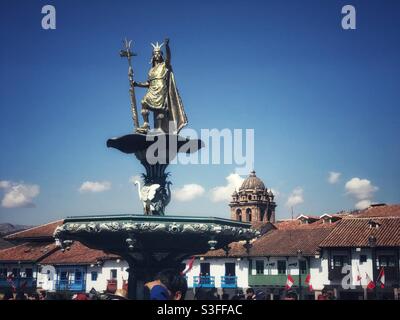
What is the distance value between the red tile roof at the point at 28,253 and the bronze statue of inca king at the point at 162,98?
40.2 meters

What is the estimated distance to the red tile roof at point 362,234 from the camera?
43.4m

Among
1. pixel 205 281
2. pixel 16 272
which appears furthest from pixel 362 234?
pixel 16 272

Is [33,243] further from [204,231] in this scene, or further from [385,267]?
[204,231]

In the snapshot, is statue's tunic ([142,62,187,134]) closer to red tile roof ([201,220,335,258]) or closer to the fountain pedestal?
the fountain pedestal

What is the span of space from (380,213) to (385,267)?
1712 cm

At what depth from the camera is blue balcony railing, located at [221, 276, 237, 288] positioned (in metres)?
50.1

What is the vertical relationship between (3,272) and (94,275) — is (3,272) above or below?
above

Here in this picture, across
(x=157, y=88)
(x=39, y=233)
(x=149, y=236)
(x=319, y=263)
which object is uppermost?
(x=157, y=88)

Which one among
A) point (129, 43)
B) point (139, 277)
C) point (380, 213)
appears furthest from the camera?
point (380, 213)

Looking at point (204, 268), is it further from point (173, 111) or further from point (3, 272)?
point (173, 111)

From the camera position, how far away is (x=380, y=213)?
59094 millimetres

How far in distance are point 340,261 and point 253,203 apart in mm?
47119

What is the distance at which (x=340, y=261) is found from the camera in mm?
45469
